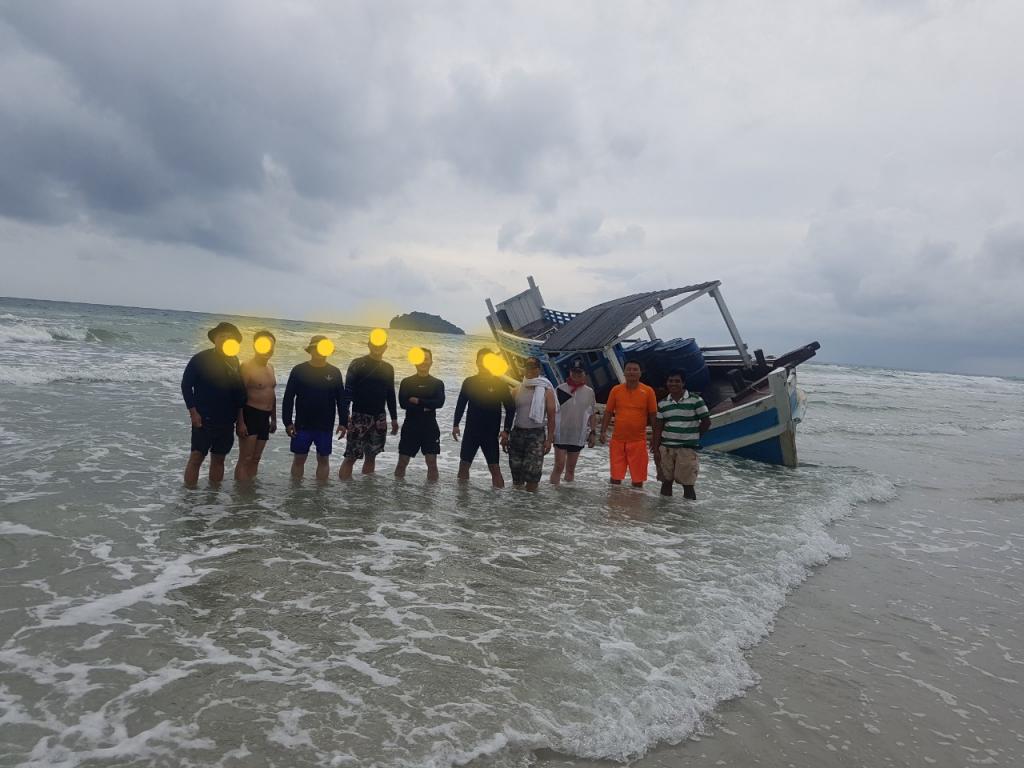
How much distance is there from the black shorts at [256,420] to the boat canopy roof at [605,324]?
694cm

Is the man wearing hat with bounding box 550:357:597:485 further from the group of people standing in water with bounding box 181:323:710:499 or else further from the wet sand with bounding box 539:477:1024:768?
the wet sand with bounding box 539:477:1024:768

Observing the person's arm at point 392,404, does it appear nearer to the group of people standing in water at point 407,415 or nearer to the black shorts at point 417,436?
the group of people standing in water at point 407,415

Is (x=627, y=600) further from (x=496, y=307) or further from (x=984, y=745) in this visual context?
(x=496, y=307)

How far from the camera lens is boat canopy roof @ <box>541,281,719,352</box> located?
12.7 meters

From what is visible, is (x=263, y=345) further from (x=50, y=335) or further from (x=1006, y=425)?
(x=50, y=335)

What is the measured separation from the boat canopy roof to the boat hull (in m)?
2.71

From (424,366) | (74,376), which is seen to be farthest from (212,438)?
(74,376)

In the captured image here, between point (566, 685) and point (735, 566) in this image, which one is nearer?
point (566, 685)

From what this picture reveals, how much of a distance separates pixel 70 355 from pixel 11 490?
72.7ft

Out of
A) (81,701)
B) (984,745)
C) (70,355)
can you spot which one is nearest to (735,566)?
(984,745)

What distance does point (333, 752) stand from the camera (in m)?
3.00

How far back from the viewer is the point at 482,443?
841 centimetres

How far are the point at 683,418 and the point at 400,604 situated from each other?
16.8ft

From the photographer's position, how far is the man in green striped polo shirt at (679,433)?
848 cm
